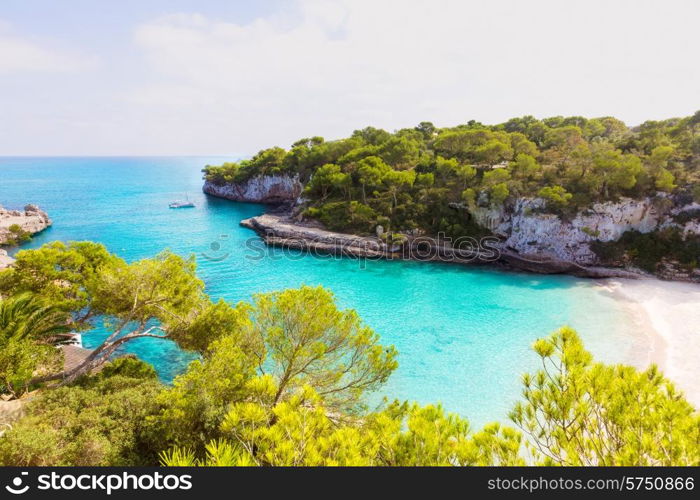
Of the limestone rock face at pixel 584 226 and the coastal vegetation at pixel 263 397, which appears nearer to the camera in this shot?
the coastal vegetation at pixel 263 397

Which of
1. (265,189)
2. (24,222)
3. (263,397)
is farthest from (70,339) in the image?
(265,189)

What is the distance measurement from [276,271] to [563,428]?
23.2 meters

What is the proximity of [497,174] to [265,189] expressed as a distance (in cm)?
3801

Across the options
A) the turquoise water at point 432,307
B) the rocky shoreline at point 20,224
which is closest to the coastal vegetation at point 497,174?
the turquoise water at point 432,307

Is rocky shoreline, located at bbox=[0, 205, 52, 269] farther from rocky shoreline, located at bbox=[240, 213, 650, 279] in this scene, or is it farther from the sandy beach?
the sandy beach

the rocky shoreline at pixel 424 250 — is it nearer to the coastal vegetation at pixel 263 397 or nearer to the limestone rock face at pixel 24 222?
the coastal vegetation at pixel 263 397

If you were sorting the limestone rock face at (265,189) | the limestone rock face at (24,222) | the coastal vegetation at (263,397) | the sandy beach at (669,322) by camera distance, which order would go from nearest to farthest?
the coastal vegetation at (263,397) → the sandy beach at (669,322) → the limestone rock face at (24,222) → the limestone rock face at (265,189)

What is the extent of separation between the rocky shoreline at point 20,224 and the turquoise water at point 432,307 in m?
1.52

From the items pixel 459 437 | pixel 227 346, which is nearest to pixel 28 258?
pixel 227 346

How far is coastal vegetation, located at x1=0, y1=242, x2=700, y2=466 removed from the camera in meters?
3.70

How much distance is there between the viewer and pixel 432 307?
64.8ft

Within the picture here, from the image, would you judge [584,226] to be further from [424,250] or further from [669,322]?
[424,250]

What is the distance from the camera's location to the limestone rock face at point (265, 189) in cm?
5139

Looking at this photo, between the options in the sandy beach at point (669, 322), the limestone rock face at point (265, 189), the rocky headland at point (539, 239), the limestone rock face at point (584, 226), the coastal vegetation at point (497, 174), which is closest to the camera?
the sandy beach at point (669, 322)
